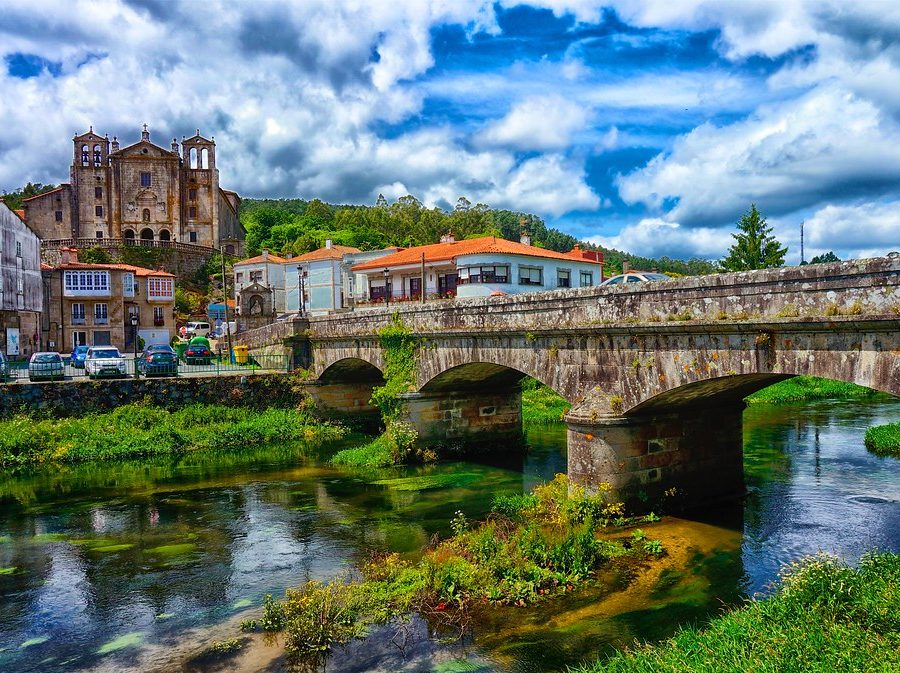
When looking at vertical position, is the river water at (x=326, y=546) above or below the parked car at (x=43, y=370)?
below

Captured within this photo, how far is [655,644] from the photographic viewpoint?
10961 mm

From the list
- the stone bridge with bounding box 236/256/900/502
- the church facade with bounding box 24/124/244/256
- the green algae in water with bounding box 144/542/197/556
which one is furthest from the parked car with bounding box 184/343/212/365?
the church facade with bounding box 24/124/244/256

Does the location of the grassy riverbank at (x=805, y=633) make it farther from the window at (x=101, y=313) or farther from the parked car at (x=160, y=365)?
the window at (x=101, y=313)

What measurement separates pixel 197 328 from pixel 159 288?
6.20 metres

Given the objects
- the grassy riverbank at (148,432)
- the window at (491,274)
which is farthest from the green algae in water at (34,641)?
the window at (491,274)

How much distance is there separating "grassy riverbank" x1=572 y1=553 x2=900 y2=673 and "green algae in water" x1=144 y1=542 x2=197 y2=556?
10.5 m

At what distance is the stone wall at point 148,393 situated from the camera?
31312 millimetres

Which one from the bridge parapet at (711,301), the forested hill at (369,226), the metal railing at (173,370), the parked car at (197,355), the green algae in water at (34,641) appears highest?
the forested hill at (369,226)

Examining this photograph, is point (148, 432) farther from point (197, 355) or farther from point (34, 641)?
point (34, 641)

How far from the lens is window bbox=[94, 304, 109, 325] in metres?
58.4

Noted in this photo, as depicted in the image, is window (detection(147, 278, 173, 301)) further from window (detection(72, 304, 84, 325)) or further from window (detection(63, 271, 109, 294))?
window (detection(72, 304, 84, 325))

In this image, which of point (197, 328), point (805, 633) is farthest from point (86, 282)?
point (805, 633)

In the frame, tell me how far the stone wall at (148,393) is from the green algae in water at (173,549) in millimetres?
17626

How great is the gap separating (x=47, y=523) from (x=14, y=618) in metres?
7.20
